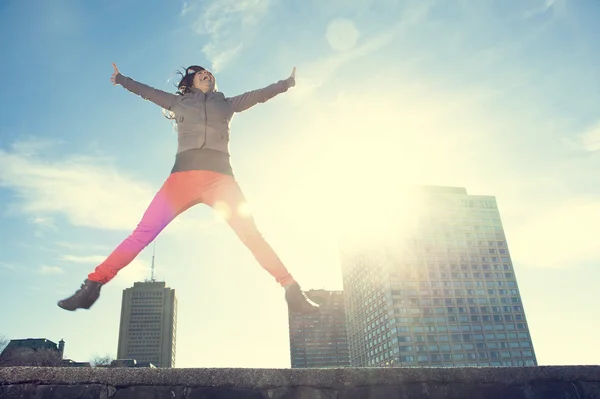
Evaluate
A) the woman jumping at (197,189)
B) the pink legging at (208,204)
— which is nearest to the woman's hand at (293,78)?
the woman jumping at (197,189)

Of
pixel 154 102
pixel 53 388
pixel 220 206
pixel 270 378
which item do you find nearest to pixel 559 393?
pixel 270 378

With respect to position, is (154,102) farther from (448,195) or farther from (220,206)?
(448,195)

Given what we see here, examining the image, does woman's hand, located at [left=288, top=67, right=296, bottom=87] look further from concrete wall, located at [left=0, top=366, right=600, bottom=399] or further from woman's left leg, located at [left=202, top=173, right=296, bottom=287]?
concrete wall, located at [left=0, top=366, right=600, bottom=399]

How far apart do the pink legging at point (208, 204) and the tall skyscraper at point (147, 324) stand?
186m

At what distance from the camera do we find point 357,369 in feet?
9.34

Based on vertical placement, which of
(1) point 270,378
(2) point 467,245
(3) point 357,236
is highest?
(3) point 357,236

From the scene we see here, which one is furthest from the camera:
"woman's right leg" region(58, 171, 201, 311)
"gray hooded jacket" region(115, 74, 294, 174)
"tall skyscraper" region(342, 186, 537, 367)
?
"tall skyscraper" region(342, 186, 537, 367)

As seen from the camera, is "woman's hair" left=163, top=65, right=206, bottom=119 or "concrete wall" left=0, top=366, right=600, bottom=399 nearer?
"concrete wall" left=0, top=366, right=600, bottom=399

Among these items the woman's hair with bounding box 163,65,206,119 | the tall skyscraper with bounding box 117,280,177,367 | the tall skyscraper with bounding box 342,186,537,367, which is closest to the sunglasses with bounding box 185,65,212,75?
the woman's hair with bounding box 163,65,206,119

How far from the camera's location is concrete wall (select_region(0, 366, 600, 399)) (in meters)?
2.50

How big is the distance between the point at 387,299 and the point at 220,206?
459 ft

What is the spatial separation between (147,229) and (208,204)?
0.59 metres

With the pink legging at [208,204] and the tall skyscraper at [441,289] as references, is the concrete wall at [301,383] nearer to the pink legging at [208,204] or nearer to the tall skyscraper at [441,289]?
the pink legging at [208,204]

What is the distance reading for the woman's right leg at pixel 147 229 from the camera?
3402 mm
